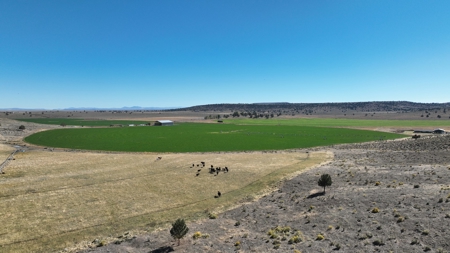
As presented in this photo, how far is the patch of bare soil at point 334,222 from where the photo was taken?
19312 mm

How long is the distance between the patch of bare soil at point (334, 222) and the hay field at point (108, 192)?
10.8 ft

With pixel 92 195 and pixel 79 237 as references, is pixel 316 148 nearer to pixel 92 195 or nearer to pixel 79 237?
pixel 92 195

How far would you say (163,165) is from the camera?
49.2m

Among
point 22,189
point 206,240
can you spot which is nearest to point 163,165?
point 22,189

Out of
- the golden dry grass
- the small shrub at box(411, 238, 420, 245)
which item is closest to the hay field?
the golden dry grass

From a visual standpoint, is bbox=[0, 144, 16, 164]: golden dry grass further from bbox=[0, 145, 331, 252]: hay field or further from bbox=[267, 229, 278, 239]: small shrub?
bbox=[267, 229, 278, 239]: small shrub

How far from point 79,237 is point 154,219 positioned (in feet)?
21.0

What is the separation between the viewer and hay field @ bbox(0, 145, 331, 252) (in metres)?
24.0

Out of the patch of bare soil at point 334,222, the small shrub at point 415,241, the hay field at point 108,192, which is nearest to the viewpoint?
the small shrub at point 415,241

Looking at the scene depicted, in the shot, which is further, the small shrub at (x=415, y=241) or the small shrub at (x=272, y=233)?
the small shrub at (x=272, y=233)

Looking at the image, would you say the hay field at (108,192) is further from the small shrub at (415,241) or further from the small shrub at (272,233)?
the small shrub at (415,241)

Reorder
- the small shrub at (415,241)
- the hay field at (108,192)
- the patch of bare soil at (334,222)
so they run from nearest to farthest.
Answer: the small shrub at (415,241) < the patch of bare soil at (334,222) < the hay field at (108,192)

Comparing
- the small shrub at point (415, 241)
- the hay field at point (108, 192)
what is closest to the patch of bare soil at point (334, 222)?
the small shrub at point (415, 241)

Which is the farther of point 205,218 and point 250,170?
point 250,170
